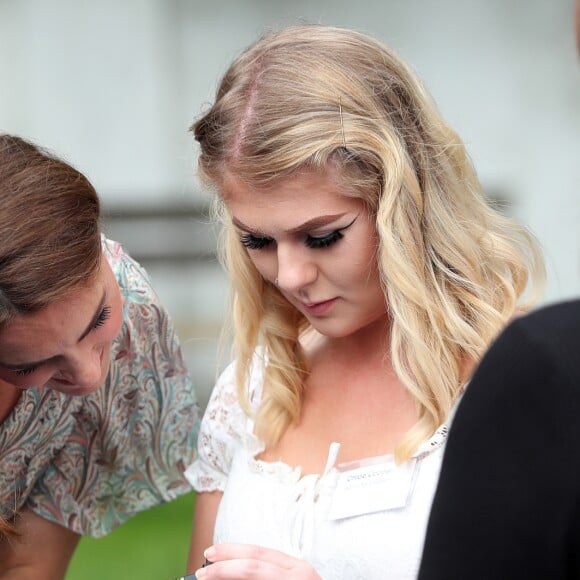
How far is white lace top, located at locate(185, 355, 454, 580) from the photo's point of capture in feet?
7.41

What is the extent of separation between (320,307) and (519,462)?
124 cm

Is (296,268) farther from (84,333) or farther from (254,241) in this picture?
(84,333)

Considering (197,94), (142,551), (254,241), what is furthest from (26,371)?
(197,94)

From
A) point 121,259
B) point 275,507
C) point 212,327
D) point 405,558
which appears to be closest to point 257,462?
point 275,507

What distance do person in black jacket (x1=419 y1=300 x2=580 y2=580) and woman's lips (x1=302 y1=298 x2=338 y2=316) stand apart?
1.14 m

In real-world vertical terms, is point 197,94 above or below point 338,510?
below

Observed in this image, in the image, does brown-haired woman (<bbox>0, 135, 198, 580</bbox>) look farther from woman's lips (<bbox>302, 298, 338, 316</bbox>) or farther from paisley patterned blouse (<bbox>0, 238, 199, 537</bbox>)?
woman's lips (<bbox>302, 298, 338, 316</bbox>)

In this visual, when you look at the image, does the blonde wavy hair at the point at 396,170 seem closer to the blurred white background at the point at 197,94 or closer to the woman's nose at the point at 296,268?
the woman's nose at the point at 296,268

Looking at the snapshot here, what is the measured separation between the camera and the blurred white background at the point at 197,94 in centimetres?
714

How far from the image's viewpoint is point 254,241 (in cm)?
244

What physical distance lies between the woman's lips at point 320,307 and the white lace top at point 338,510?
30cm

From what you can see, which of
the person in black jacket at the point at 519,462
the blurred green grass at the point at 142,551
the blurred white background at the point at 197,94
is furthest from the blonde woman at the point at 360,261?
the blurred white background at the point at 197,94

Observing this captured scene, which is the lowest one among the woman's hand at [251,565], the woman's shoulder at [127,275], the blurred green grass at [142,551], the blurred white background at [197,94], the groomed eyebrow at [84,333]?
the blurred green grass at [142,551]

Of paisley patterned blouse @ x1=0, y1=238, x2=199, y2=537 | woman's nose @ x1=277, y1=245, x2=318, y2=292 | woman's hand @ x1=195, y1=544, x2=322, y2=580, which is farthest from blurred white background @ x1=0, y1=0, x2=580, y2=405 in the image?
woman's hand @ x1=195, y1=544, x2=322, y2=580
